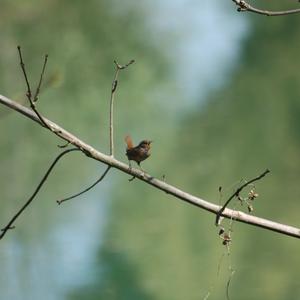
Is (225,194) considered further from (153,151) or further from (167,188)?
(167,188)

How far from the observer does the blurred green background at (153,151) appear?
4.32m

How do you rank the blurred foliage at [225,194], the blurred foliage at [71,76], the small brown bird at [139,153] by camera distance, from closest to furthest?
the small brown bird at [139,153] → the blurred foliage at [225,194] → the blurred foliage at [71,76]

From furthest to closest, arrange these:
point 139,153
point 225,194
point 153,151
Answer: point 153,151, point 225,194, point 139,153

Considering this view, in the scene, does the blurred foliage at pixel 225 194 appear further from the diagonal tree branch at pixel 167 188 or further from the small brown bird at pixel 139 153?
the diagonal tree branch at pixel 167 188

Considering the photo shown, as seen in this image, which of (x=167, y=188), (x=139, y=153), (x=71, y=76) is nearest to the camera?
(x=167, y=188)

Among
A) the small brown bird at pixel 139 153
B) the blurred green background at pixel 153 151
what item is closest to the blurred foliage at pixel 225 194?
the blurred green background at pixel 153 151

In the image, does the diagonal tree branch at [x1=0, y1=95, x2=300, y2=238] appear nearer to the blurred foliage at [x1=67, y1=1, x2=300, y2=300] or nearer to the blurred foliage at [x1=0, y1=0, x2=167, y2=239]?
the blurred foliage at [x1=67, y1=1, x2=300, y2=300]

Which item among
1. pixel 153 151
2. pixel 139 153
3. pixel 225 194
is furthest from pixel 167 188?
pixel 153 151

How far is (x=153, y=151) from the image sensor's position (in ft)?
17.2

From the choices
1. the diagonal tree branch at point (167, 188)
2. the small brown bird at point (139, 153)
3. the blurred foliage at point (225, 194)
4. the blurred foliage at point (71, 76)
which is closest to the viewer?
the diagonal tree branch at point (167, 188)

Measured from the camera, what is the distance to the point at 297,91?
586 centimetres

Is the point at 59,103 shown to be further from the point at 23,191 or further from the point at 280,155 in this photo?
the point at 280,155

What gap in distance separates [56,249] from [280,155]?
5.33 ft

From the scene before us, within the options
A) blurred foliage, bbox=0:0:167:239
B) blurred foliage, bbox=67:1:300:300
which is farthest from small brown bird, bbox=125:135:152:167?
blurred foliage, bbox=0:0:167:239
